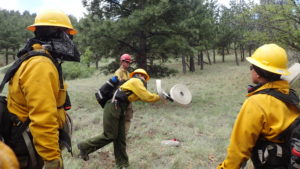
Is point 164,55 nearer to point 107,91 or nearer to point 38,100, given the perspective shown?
point 107,91

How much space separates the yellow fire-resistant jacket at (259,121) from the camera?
2.02m

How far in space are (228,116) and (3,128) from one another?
784 cm

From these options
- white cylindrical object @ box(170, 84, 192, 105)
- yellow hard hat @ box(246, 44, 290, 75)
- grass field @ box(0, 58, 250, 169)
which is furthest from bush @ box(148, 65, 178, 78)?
yellow hard hat @ box(246, 44, 290, 75)

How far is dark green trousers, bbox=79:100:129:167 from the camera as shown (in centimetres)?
466

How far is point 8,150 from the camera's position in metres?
1.62

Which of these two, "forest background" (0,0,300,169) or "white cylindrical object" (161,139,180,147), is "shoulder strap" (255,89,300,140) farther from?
"white cylindrical object" (161,139,180,147)

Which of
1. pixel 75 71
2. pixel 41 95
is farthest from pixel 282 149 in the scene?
pixel 75 71

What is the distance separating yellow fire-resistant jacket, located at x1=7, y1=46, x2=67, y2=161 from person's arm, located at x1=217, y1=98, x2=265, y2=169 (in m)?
1.50

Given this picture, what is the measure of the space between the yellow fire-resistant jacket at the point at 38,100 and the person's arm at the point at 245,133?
4.92 ft

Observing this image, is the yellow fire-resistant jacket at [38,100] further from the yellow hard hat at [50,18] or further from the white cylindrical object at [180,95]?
the white cylindrical object at [180,95]

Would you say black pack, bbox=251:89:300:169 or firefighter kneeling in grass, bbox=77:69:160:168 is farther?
firefighter kneeling in grass, bbox=77:69:160:168

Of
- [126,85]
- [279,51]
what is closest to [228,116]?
[126,85]

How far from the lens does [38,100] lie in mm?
1981

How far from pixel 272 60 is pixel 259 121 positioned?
58 cm
